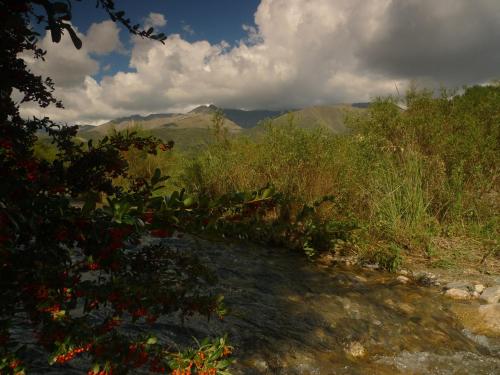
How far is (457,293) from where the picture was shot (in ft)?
17.3

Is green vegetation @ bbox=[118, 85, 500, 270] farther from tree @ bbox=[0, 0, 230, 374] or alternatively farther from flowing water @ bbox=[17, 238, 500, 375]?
tree @ bbox=[0, 0, 230, 374]

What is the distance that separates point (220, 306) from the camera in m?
1.77

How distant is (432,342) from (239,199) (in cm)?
351

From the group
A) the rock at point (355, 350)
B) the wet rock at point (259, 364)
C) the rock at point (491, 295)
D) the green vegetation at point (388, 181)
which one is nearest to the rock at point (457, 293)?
the rock at point (491, 295)

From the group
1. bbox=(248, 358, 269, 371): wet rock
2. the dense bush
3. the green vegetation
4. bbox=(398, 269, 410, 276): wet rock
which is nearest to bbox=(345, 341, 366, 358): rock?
bbox=(248, 358, 269, 371): wet rock

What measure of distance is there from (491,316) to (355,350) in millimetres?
2054

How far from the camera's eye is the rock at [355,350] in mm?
3768

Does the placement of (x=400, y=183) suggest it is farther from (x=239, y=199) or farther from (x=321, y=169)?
(x=239, y=199)

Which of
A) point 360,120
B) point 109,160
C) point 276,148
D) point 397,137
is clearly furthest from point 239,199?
point 360,120

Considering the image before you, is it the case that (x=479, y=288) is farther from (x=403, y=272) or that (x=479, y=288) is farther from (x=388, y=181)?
(x=388, y=181)

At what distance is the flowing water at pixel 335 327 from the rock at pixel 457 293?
5.6 inches

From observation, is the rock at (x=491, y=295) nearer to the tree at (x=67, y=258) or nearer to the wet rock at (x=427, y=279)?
the wet rock at (x=427, y=279)

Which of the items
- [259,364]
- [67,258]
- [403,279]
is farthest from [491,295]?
[67,258]

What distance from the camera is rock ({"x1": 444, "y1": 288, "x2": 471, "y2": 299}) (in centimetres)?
524
